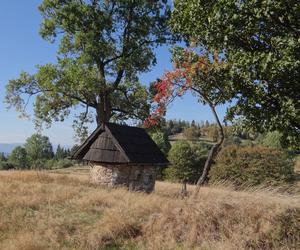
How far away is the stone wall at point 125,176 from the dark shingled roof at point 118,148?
579 millimetres

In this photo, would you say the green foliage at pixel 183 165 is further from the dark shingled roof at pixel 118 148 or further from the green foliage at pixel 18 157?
the green foliage at pixel 18 157

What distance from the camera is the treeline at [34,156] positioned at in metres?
87.4

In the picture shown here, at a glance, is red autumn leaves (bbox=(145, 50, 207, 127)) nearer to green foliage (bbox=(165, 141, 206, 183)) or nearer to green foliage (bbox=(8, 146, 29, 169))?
green foliage (bbox=(165, 141, 206, 183))

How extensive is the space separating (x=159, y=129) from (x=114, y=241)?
18397mm

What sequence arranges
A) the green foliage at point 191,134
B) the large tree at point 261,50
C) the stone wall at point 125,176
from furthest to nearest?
the green foliage at point 191,134 → the stone wall at point 125,176 → the large tree at point 261,50

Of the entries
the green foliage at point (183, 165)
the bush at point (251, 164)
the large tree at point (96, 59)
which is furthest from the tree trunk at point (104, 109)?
the green foliage at point (183, 165)

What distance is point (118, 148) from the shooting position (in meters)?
20.7

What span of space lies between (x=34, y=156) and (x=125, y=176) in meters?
87.4

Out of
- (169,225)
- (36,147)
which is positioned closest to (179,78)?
(169,225)

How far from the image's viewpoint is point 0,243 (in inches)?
Result: 303

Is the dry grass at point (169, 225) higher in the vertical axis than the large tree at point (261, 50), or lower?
lower

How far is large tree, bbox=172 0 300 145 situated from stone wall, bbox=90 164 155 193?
1260cm

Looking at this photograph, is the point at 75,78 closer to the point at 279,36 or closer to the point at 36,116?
the point at 36,116

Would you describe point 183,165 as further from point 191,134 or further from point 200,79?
point 191,134
